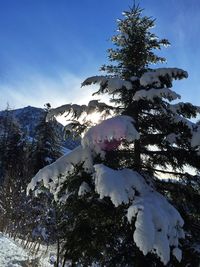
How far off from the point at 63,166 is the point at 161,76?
3.14m

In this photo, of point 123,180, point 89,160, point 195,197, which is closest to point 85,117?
point 89,160

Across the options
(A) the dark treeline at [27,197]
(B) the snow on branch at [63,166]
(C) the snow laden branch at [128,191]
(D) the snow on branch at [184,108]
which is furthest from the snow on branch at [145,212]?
(A) the dark treeline at [27,197]

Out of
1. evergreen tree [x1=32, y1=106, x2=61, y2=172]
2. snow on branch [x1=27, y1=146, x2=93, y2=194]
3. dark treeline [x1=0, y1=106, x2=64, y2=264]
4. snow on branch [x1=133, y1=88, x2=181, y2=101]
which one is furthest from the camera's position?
evergreen tree [x1=32, y1=106, x2=61, y2=172]

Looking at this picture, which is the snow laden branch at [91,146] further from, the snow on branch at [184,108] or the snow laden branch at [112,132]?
the snow on branch at [184,108]

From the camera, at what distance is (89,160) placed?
7.14 m

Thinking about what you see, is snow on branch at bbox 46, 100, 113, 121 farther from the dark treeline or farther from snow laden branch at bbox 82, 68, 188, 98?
the dark treeline

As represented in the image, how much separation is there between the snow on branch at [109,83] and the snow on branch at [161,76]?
0.44m

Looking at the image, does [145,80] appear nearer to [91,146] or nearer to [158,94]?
[158,94]

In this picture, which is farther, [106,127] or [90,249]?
[90,249]

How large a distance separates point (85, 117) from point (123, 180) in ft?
8.20

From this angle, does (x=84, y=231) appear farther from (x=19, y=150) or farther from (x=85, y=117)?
(x=19, y=150)

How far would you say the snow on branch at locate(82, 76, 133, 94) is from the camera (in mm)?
7895

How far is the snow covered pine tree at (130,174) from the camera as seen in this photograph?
20.5ft

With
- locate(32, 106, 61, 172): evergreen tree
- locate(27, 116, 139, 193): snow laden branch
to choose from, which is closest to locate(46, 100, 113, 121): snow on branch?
locate(27, 116, 139, 193): snow laden branch
